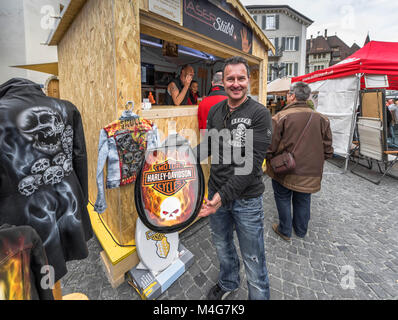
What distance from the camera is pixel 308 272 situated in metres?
2.62

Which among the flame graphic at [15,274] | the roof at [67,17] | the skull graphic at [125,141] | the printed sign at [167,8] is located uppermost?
the roof at [67,17]

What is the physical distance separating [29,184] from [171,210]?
3.35 ft

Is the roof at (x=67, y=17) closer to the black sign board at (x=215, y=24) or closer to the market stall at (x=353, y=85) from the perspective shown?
the black sign board at (x=215, y=24)

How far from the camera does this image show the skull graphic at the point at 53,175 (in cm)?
154

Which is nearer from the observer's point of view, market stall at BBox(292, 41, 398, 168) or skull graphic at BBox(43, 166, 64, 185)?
skull graphic at BBox(43, 166, 64, 185)

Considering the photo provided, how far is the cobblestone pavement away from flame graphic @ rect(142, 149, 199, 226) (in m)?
1.17

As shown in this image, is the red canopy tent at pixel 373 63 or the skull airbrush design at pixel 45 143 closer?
the skull airbrush design at pixel 45 143

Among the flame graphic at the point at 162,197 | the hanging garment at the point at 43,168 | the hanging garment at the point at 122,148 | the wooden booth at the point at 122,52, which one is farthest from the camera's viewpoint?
the wooden booth at the point at 122,52

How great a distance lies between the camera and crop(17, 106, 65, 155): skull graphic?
55.6 inches

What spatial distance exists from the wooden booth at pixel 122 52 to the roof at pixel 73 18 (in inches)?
0.5

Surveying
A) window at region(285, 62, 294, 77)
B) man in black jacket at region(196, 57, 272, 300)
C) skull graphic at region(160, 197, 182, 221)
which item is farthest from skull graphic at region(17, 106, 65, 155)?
window at region(285, 62, 294, 77)

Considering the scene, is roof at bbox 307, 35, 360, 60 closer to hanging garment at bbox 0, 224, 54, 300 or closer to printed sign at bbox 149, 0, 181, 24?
printed sign at bbox 149, 0, 181, 24

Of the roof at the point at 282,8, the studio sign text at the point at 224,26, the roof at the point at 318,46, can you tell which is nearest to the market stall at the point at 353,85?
the studio sign text at the point at 224,26
